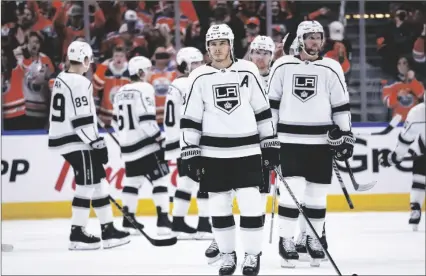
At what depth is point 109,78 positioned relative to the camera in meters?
7.07

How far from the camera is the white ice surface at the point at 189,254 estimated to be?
442cm

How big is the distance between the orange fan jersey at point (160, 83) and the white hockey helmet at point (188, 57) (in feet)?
6.58

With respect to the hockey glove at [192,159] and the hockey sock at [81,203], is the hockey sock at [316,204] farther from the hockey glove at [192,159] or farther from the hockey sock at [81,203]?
the hockey sock at [81,203]

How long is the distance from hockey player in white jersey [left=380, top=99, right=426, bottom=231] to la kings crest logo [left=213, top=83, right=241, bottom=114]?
9.23 ft

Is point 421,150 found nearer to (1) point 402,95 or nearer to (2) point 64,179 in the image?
(1) point 402,95

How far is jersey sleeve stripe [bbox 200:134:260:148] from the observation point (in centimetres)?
352

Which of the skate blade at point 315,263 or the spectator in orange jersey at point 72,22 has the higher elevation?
the spectator in orange jersey at point 72,22

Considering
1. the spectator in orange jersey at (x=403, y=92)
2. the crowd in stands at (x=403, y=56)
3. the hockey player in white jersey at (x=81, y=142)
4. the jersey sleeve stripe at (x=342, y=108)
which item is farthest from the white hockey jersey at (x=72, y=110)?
the spectator in orange jersey at (x=403, y=92)

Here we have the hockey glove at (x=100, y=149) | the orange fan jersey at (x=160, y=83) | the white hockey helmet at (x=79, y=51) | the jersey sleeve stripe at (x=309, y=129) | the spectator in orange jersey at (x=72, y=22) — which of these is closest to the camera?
the jersey sleeve stripe at (x=309, y=129)

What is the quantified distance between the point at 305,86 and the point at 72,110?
1.55 m

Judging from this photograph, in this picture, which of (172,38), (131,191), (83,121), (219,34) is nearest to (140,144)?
(131,191)

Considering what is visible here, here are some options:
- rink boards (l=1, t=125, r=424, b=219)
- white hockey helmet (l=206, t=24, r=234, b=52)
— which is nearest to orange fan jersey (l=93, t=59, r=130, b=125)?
rink boards (l=1, t=125, r=424, b=219)

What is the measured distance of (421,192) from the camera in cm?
653

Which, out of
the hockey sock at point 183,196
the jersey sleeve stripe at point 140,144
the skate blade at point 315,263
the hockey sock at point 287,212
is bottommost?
the skate blade at point 315,263
